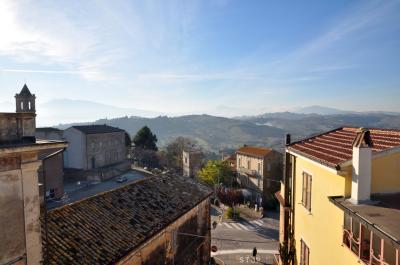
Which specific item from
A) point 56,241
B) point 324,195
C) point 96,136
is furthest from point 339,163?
point 96,136

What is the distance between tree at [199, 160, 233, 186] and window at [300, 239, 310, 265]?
149 feet

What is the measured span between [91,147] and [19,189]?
55.1 metres

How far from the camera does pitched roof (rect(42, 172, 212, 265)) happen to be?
12.4m

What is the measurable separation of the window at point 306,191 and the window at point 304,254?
1668mm

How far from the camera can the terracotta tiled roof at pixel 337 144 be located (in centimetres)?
949

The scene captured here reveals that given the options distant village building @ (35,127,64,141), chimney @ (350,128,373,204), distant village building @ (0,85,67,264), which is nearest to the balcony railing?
chimney @ (350,128,373,204)

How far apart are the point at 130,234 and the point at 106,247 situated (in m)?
1.83

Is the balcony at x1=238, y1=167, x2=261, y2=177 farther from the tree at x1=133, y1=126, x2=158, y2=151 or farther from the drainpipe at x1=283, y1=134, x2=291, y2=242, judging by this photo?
the drainpipe at x1=283, y1=134, x2=291, y2=242

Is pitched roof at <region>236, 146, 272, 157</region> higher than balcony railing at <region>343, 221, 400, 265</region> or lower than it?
lower

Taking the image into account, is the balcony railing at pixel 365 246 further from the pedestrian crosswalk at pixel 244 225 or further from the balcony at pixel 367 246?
the pedestrian crosswalk at pixel 244 225

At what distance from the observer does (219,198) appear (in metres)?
54.1

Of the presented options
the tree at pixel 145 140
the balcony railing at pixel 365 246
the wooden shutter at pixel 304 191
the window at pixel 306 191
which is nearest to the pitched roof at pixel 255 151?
the tree at pixel 145 140

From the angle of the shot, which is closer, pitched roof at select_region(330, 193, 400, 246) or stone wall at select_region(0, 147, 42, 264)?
pitched roof at select_region(330, 193, 400, 246)

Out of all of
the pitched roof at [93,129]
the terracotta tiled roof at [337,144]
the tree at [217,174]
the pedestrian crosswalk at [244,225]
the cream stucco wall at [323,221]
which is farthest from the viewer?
the pitched roof at [93,129]
